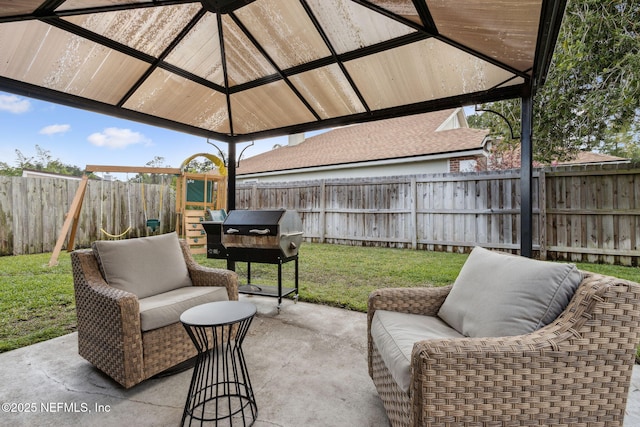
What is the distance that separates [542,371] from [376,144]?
9.67m

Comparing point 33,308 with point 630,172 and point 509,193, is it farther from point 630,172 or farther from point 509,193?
point 630,172

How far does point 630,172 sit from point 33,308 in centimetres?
863

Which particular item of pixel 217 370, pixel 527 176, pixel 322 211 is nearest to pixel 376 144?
pixel 322 211

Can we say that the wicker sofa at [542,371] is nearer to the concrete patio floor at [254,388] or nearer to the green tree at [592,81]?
the concrete patio floor at [254,388]

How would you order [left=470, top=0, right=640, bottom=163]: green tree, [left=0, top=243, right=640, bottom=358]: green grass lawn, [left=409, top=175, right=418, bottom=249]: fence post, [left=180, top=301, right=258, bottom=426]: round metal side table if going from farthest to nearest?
[left=409, top=175, right=418, bottom=249]: fence post → [left=470, top=0, right=640, bottom=163]: green tree → [left=0, top=243, right=640, bottom=358]: green grass lawn → [left=180, top=301, right=258, bottom=426]: round metal side table

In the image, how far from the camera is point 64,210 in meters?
7.15

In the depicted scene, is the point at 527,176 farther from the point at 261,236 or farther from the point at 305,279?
the point at 305,279

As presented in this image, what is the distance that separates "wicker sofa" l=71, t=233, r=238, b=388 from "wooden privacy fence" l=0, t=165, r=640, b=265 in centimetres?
554

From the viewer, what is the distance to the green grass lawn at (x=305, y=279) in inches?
123

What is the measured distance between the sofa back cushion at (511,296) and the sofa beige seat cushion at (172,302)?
1837mm

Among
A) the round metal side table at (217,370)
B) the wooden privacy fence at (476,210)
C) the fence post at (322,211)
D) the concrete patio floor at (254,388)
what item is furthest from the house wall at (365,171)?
the round metal side table at (217,370)

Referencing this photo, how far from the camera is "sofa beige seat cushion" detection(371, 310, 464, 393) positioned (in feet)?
4.52

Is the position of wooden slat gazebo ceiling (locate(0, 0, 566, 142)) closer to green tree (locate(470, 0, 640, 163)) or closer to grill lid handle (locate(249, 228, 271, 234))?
grill lid handle (locate(249, 228, 271, 234))

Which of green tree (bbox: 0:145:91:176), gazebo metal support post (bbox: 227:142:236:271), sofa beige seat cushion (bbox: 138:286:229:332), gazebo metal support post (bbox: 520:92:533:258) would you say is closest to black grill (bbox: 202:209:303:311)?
gazebo metal support post (bbox: 227:142:236:271)
